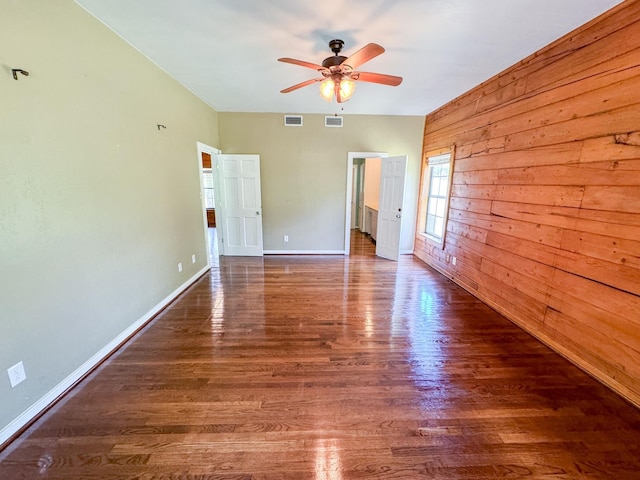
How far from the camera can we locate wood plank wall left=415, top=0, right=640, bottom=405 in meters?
1.85

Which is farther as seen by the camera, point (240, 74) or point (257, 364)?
point (240, 74)

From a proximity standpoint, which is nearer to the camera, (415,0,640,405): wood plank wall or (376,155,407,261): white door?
(415,0,640,405): wood plank wall

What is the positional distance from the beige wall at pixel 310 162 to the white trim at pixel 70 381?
2.90 meters

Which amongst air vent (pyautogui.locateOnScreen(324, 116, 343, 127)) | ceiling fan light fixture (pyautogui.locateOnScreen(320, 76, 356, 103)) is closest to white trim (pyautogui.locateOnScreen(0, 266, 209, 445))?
ceiling fan light fixture (pyautogui.locateOnScreen(320, 76, 356, 103))

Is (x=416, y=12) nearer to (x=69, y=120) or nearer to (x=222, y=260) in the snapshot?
(x=69, y=120)

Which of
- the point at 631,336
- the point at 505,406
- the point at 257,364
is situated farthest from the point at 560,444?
the point at 257,364

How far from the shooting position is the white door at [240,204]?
499 cm

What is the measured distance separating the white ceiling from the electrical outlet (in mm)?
2564

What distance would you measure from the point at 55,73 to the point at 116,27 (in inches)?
34.0

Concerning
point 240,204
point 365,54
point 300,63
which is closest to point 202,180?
point 240,204

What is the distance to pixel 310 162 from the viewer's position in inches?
203

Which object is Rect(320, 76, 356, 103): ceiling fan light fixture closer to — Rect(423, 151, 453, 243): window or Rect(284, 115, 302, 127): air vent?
Rect(423, 151, 453, 243): window

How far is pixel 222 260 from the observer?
16.7ft

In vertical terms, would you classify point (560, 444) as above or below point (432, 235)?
below
